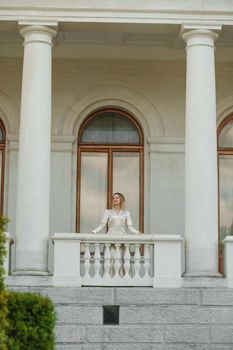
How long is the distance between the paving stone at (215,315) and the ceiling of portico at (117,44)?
621cm

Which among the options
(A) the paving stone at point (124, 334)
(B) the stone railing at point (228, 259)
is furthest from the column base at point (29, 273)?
(B) the stone railing at point (228, 259)

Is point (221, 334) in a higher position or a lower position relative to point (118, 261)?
lower

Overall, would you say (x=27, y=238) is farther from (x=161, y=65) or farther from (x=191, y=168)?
(x=161, y=65)

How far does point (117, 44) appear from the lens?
74.3 ft

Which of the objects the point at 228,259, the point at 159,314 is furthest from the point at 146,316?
the point at 228,259

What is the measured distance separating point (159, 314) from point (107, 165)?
644 centimetres

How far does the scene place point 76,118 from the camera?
23328 millimetres

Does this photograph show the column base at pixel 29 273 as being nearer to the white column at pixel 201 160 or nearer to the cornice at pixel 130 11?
the white column at pixel 201 160

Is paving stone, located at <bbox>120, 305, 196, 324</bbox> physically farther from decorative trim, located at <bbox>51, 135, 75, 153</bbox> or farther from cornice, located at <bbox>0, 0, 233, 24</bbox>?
decorative trim, located at <bbox>51, 135, 75, 153</bbox>

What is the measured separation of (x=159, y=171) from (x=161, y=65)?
2.74 m

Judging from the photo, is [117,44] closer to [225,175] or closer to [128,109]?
[128,109]

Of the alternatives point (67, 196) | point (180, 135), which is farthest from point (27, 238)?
point (180, 135)

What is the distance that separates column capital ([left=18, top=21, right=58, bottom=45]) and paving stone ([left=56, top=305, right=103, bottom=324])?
5686 mm

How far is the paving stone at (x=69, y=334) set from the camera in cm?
1755
